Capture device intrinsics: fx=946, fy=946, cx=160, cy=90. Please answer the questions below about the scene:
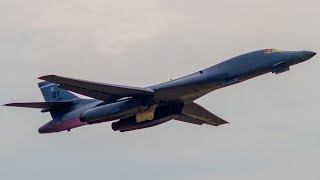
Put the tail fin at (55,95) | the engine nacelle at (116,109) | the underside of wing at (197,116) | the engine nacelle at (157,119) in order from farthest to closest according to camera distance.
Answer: the underside of wing at (197,116) < the tail fin at (55,95) < the engine nacelle at (157,119) < the engine nacelle at (116,109)

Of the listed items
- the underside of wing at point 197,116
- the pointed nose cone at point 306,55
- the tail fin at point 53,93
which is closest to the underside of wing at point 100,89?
the tail fin at point 53,93

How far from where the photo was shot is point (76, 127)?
208ft

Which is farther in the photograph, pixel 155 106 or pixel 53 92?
pixel 53 92

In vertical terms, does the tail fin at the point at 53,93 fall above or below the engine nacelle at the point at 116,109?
above

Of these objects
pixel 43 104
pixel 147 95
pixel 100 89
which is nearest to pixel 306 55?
pixel 147 95

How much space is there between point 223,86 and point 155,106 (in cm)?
478

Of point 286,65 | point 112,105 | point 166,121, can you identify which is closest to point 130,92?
point 112,105

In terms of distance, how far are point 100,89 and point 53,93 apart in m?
8.91

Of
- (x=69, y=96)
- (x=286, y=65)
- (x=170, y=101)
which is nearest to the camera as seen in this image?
(x=286, y=65)

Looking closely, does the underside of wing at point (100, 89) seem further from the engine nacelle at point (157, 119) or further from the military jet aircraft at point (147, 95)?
the engine nacelle at point (157, 119)

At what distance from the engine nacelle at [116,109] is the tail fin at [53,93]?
645 cm

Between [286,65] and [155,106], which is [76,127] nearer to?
[155,106]

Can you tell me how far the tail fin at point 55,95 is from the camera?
6397 cm

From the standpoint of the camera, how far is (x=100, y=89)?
195 ft
